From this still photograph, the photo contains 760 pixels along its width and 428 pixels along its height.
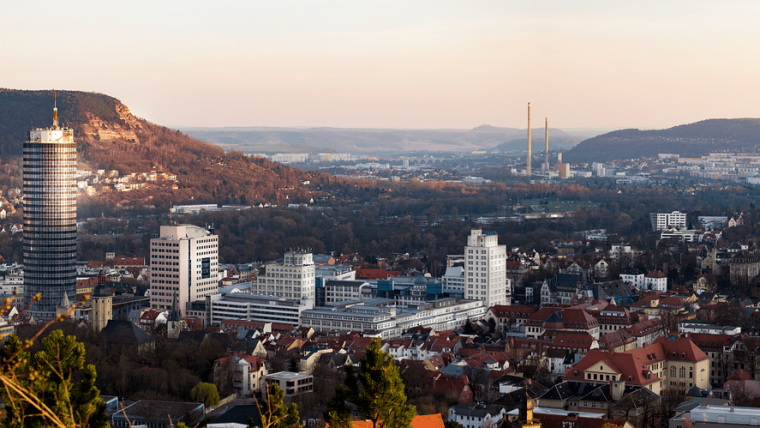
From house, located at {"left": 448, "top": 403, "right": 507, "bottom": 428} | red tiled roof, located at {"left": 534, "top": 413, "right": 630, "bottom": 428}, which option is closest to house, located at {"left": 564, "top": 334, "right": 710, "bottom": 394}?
house, located at {"left": 448, "top": 403, "right": 507, "bottom": 428}

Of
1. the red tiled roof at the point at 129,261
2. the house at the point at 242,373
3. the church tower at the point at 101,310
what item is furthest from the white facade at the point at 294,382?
the red tiled roof at the point at 129,261

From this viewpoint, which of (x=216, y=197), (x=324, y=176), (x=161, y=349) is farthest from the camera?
(x=324, y=176)

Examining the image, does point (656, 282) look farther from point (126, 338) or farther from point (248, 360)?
point (126, 338)

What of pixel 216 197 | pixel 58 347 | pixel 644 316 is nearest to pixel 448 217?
pixel 216 197

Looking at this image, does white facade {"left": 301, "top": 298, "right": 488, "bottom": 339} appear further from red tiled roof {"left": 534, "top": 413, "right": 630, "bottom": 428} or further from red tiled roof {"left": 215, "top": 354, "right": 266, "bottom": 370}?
red tiled roof {"left": 534, "top": 413, "right": 630, "bottom": 428}

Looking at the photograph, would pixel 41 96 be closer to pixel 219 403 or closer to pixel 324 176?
pixel 324 176

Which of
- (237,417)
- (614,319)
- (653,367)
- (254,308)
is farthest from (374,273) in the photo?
(237,417)

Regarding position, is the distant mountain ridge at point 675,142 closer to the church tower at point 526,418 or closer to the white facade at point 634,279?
the white facade at point 634,279
